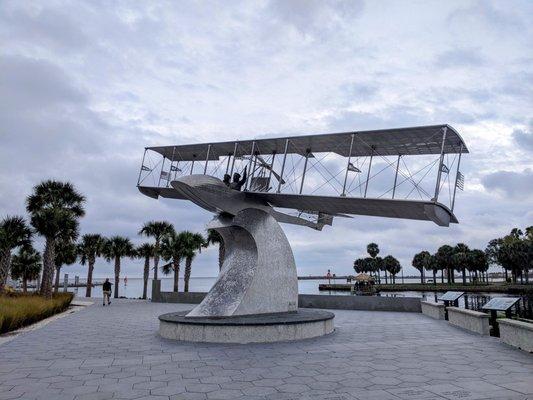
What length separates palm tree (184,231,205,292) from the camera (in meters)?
41.2

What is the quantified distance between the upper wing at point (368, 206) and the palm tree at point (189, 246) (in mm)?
26122

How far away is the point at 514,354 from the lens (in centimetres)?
941

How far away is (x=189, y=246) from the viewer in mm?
41406

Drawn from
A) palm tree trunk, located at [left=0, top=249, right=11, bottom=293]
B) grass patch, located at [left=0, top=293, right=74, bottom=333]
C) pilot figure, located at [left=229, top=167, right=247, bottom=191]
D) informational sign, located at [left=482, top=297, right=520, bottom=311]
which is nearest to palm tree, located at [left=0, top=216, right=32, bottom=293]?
palm tree trunk, located at [left=0, top=249, right=11, bottom=293]

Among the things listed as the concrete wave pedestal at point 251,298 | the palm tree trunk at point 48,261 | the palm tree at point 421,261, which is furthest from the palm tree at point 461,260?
the concrete wave pedestal at point 251,298

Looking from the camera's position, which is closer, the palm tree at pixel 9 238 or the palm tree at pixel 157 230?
the palm tree at pixel 9 238

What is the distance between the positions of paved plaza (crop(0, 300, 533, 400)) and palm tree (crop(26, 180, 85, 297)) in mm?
17800

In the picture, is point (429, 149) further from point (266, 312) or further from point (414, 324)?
point (266, 312)

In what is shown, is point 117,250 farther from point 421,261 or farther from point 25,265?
point 421,261

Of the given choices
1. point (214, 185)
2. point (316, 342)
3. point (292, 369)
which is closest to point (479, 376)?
point (292, 369)

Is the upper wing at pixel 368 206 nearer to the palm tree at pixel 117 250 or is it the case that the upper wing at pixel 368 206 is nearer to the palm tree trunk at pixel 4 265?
the palm tree trunk at pixel 4 265

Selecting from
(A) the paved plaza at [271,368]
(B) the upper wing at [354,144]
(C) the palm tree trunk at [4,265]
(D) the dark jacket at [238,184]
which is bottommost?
(A) the paved plaza at [271,368]

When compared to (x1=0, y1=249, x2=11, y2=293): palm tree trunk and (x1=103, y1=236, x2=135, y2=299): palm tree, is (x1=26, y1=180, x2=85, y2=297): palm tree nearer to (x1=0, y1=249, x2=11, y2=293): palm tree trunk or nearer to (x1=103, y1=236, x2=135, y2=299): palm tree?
(x1=0, y1=249, x2=11, y2=293): palm tree trunk

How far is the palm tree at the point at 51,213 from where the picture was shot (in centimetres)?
2927
